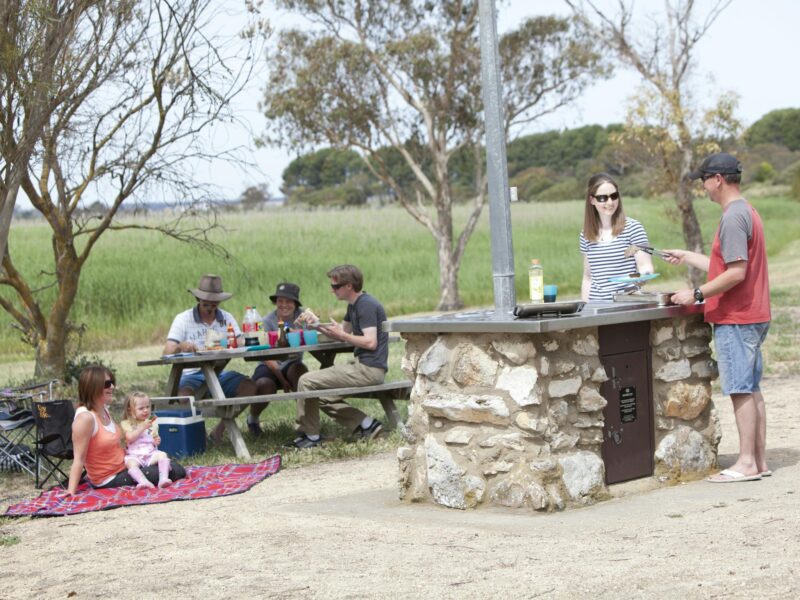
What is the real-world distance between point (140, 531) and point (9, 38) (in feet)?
12.9

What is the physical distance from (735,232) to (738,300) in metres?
0.38

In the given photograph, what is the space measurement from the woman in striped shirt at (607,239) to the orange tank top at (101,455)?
3044 mm

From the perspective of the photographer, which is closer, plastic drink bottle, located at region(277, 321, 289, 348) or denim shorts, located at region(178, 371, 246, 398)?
plastic drink bottle, located at region(277, 321, 289, 348)

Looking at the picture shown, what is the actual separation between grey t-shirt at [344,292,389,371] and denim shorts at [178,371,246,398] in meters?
1.03

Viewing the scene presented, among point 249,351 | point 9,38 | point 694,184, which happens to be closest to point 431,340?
point 249,351

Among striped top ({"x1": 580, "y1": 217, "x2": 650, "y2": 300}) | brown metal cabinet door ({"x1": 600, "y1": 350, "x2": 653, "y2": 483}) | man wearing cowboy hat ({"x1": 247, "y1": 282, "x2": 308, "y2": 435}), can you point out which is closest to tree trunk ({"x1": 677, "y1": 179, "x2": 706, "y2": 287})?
man wearing cowboy hat ({"x1": 247, "y1": 282, "x2": 308, "y2": 435})

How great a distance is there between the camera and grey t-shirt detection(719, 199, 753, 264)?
6352 mm

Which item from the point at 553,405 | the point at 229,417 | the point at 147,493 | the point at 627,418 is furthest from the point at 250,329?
the point at 553,405

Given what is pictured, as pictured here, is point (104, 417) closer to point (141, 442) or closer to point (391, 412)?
point (141, 442)

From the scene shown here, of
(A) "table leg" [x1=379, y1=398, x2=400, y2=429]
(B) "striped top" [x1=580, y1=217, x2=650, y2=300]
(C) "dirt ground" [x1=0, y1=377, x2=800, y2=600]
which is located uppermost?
(B) "striped top" [x1=580, y1=217, x2=650, y2=300]

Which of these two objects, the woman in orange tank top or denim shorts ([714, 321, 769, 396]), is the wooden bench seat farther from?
denim shorts ([714, 321, 769, 396])

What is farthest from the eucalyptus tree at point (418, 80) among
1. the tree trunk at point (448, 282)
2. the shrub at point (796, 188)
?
the shrub at point (796, 188)

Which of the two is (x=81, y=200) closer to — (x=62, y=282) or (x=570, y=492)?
(x=62, y=282)

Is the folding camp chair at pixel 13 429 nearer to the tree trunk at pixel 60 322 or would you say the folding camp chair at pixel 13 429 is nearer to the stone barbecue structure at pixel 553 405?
the stone barbecue structure at pixel 553 405
